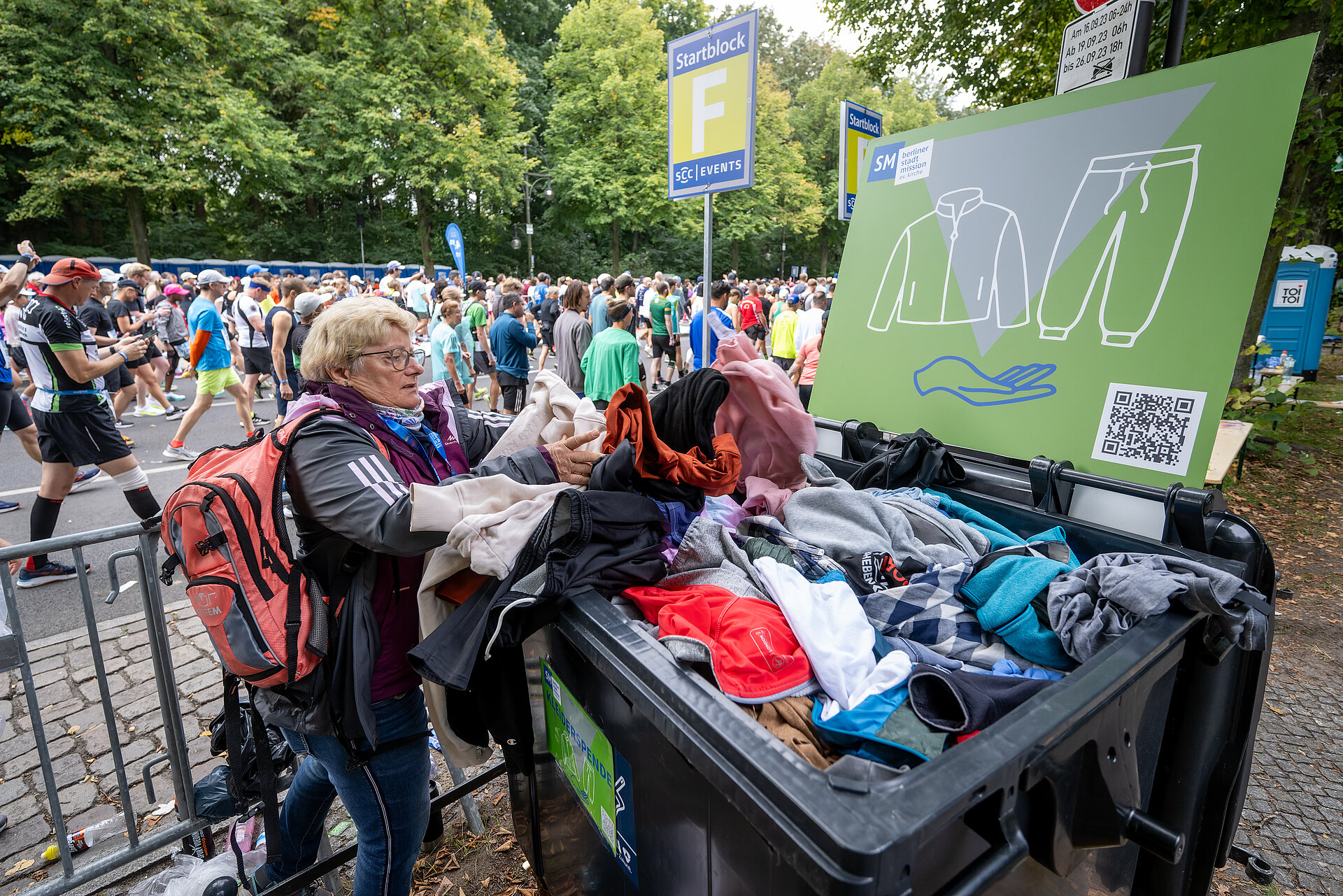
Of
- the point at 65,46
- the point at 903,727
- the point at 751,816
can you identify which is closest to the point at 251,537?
the point at 751,816

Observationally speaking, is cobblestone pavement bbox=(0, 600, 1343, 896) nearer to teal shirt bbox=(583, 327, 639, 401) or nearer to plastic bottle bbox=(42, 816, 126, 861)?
plastic bottle bbox=(42, 816, 126, 861)

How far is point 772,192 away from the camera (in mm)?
36594

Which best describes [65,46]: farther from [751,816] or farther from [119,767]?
[751,816]

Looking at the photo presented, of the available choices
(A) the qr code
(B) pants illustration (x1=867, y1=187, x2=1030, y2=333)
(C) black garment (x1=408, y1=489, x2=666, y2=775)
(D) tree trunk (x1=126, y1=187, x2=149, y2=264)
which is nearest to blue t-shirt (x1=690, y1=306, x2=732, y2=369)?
(B) pants illustration (x1=867, y1=187, x2=1030, y2=333)

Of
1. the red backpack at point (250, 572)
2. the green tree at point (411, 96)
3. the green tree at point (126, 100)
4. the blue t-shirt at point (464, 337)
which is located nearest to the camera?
→ the red backpack at point (250, 572)

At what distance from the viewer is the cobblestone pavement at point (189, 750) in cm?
262

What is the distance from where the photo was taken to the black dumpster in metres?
0.99

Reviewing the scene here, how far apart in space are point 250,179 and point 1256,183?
35.1 meters

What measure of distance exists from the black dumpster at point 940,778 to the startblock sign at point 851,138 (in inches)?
161

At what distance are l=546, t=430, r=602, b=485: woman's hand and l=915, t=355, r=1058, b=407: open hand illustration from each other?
1649 millimetres

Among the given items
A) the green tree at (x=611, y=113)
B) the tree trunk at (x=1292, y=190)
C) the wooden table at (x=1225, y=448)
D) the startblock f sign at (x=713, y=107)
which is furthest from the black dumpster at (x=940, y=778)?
the green tree at (x=611, y=113)

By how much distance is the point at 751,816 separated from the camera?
40.9 inches

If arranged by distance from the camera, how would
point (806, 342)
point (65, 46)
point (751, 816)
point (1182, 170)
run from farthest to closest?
point (65, 46) < point (806, 342) < point (1182, 170) < point (751, 816)

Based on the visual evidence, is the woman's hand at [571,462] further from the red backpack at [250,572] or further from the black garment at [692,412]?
the red backpack at [250,572]
